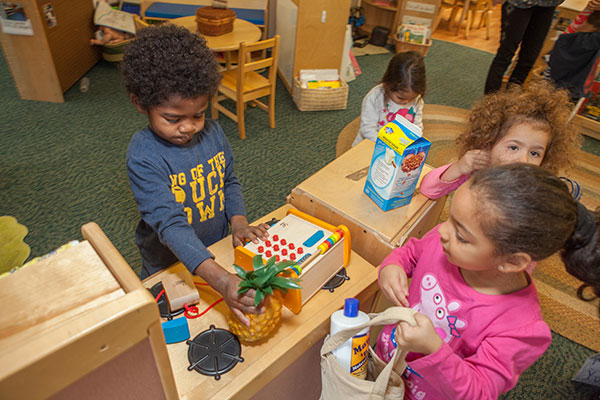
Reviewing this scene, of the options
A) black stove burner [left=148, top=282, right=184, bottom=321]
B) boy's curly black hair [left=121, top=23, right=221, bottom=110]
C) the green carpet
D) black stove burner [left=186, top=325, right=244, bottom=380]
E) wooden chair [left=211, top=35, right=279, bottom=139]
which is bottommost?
the green carpet

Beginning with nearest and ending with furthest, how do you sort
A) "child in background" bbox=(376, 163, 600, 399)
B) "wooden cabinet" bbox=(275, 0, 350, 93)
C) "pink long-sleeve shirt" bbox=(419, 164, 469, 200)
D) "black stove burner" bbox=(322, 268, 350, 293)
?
1. "child in background" bbox=(376, 163, 600, 399)
2. "black stove burner" bbox=(322, 268, 350, 293)
3. "pink long-sleeve shirt" bbox=(419, 164, 469, 200)
4. "wooden cabinet" bbox=(275, 0, 350, 93)

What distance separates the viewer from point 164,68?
92 centimetres

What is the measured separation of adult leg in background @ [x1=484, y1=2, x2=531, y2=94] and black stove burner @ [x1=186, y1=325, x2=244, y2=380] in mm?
3061

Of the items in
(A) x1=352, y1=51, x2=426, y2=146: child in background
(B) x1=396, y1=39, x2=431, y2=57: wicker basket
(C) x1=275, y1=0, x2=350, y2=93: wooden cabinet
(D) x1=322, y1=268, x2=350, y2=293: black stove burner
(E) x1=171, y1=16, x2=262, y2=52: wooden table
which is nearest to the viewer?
(D) x1=322, y1=268, x2=350, y2=293: black stove burner

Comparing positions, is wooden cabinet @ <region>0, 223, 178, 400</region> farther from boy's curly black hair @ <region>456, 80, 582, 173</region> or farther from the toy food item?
boy's curly black hair @ <region>456, 80, 582, 173</region>

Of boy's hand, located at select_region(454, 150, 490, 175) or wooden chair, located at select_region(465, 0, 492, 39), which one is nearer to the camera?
boy's hand, located at select_region(454, 150, 490, 175)

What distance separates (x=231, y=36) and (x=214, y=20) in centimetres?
18

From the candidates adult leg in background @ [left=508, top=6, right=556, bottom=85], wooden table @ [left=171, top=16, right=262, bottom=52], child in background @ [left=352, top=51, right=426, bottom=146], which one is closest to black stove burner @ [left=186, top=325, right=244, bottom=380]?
child in background @ [left=352, top=51, right=426, bottom=146]

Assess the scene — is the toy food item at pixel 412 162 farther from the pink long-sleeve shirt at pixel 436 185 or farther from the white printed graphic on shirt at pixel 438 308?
the white printed graphic on shirt at pixel 438 308

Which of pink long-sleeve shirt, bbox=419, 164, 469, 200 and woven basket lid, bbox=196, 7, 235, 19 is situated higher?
woven basket lid, bbox=196, 7, 235, 19

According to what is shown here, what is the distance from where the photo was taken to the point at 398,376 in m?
0.82

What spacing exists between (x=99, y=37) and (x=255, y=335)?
3.95m

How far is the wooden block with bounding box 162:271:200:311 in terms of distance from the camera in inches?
36.0

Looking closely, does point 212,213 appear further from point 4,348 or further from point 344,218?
point 4,348
